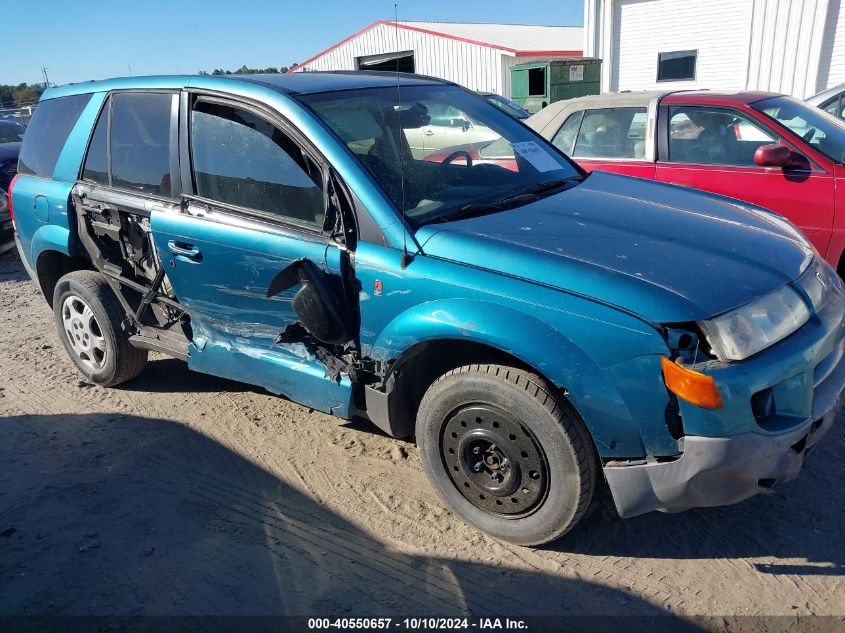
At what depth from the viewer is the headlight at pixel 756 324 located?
2.39 metres

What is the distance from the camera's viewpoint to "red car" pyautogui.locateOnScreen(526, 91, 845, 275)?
488 centimetres

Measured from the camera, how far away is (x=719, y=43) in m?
17.4

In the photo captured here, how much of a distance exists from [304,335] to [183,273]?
0.86 meters

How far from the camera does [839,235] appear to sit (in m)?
4.78

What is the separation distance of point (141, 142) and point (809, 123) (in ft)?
A: 16.3

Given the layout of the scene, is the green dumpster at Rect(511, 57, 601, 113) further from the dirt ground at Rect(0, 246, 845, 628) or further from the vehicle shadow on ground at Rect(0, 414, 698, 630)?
the vehicle shadow on ground at Rect(0, 414, 698, 630)

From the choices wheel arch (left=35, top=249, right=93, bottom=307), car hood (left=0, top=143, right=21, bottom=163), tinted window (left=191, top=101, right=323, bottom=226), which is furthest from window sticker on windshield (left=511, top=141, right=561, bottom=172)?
car hood (left=0, top=143, right=21, bottom=163)

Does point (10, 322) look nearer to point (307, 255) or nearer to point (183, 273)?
point (183, 273)

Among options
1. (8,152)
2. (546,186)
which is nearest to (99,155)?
(546,186)

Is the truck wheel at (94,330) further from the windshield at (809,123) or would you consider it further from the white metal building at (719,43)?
the white metal building at (719,43)

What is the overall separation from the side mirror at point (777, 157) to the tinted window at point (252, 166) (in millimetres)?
3448

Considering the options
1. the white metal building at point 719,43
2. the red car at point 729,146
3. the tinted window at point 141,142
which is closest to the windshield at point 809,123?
the red car at point 729,146

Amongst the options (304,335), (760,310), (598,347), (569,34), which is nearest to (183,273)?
(304,335)

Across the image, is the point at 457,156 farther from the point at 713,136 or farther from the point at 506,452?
the point at 713,136
